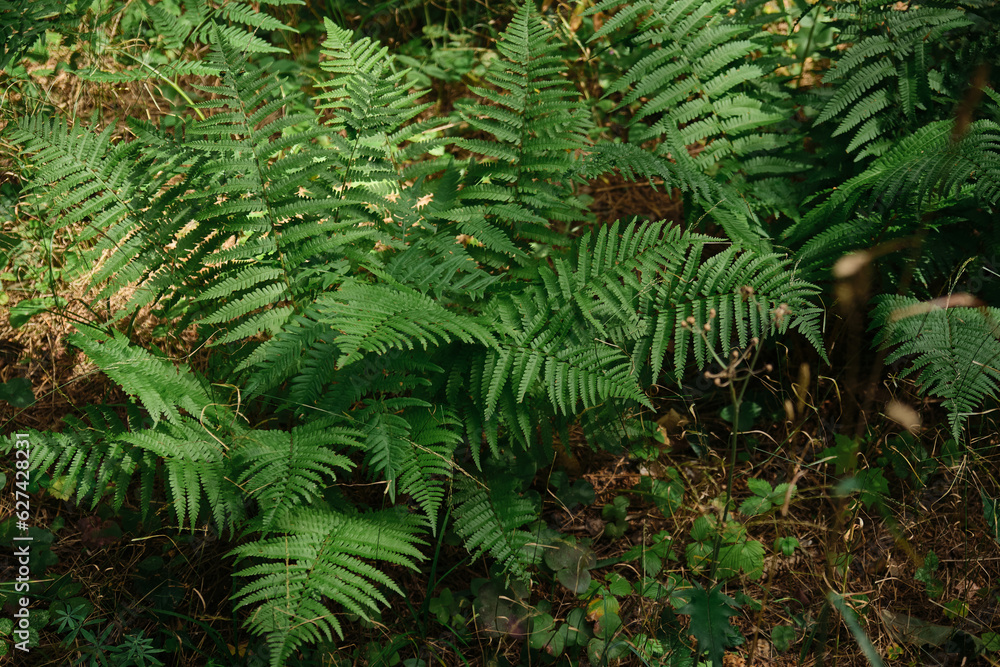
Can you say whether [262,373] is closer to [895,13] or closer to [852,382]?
[852,382]

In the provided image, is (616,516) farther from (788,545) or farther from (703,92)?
(703,92)

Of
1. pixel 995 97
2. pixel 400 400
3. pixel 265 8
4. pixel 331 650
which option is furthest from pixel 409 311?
pixel 265 8

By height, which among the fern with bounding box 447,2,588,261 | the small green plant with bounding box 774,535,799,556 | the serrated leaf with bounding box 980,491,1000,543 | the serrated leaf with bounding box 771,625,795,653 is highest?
the fern with bounding box 447,2,588,261

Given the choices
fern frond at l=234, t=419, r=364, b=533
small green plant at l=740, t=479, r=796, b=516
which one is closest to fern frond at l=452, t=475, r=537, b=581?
fern frond at l=234, t=419, r=364, b=533

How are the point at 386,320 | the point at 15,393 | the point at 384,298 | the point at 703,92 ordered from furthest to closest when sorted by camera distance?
the point at 703,92 → the point at 15,393 → the point at 384,298 → the point at 386,320

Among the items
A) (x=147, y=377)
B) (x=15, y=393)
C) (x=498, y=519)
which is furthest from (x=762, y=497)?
(x=15, y=393)

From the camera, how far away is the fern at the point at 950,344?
2.14 metres

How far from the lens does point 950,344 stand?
A: 2.21 meters

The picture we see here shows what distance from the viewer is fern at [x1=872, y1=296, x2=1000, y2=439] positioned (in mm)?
2143

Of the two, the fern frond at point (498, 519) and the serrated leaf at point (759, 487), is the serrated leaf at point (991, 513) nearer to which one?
the serrated leaf at point (759, 487)

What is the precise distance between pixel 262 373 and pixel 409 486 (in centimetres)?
Result: 59

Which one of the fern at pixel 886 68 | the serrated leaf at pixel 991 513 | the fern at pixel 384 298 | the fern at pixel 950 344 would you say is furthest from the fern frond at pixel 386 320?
the serrated leaf at pixel 991 513

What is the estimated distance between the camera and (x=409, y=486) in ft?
6.77

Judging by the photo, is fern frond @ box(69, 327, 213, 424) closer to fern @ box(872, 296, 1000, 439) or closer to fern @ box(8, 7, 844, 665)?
fern @ box(8, 7, 844, 665)
